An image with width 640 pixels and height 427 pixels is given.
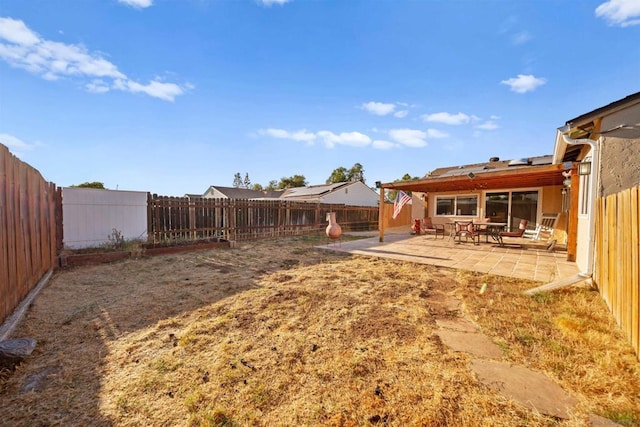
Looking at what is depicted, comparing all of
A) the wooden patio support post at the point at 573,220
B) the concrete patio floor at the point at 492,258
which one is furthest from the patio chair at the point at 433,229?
the wooden patio support post at the point at 573,220

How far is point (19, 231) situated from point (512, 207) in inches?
598

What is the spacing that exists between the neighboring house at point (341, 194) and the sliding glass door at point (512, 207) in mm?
11186

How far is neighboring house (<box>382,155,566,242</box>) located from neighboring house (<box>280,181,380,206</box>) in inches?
338

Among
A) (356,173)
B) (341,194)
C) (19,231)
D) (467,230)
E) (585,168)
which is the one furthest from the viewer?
(356,173)

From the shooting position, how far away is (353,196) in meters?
23.5

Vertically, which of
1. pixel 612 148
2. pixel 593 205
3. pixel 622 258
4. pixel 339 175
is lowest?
pixel 622 258

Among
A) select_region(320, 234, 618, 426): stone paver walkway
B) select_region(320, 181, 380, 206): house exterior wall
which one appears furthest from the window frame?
select_region(320, 181, 380, 206): house exterior wall

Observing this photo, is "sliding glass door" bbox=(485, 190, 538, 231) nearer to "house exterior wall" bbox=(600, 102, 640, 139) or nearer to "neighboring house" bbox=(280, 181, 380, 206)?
"house exterior wall" bbox=(600, 102, 640, 139)

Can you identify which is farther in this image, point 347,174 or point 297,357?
point 347,174

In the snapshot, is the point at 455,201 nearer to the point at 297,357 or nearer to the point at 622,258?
the point at 622,258

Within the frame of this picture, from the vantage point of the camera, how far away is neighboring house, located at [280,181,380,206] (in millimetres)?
20844

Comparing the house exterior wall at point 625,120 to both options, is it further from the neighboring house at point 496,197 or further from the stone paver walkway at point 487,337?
the neighboring house at point 496,197

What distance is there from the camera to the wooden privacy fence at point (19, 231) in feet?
9.35

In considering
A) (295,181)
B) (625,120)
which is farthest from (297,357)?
(295,181)
